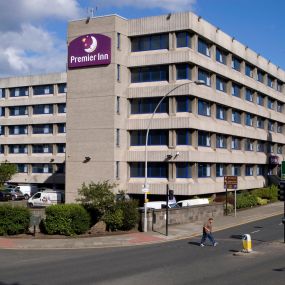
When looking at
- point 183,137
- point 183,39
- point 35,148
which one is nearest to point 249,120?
point 183,137

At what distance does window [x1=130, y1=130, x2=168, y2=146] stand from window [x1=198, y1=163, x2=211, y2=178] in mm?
4607

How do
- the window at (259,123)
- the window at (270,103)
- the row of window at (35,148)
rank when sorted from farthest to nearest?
the row of window at (35,148), the window at (270,103), the window at (259,123)

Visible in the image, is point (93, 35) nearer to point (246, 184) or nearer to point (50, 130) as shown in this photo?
Result: point (246, 184)

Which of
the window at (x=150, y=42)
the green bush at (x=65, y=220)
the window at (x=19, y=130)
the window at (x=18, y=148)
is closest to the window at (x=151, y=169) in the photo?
the window at (x=150, y=42)

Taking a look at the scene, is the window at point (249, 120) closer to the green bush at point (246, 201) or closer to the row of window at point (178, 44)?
the row of window at point (178, 44)

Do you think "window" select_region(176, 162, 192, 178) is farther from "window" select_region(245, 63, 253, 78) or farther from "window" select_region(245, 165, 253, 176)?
"window" select_region(245, 63, 253, 78)

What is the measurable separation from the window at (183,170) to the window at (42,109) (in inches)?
1409

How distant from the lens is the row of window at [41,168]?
258ft

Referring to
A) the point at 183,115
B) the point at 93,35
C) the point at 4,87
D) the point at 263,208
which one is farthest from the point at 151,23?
the point at 4,87

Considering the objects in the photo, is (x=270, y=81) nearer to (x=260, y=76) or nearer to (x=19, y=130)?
(x=260, y=76)

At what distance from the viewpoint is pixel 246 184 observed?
211 feet

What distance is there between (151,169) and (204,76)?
10.8 m

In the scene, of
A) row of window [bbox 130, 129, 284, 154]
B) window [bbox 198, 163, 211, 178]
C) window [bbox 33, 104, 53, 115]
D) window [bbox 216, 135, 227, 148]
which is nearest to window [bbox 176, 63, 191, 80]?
row of window [bbox 130, 129, 284, 154]

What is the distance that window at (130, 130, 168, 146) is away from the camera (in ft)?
166
